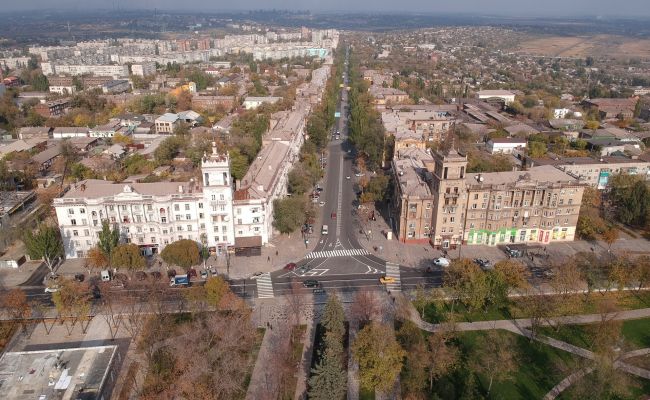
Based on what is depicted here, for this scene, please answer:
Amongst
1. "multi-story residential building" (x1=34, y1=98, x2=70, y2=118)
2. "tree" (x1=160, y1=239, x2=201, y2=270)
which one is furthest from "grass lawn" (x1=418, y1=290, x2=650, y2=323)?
"multi-story residential building" (x1=34, y1=98, x2=70, y2=118)

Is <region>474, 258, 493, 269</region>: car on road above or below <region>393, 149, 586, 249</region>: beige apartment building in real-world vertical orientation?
below

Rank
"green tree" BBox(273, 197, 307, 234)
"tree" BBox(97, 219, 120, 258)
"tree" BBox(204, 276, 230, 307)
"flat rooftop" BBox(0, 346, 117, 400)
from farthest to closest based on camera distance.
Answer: "green tree" BBox(273, 197, 307, 234) < "tree" BBox(97, 219, 120, 258) < "tree" BBox(204, 276, 230, 307) < "flat rooftop" BBox(0, 346, 117, 400)

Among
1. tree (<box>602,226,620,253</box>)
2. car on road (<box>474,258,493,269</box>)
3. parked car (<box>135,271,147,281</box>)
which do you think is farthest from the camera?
tree (<box>602,226,620,253</box>)

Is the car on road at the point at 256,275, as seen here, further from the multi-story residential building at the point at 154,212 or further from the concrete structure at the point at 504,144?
the concrete structure at the point at 504,144

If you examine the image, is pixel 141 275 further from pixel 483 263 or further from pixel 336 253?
pixel 483 263

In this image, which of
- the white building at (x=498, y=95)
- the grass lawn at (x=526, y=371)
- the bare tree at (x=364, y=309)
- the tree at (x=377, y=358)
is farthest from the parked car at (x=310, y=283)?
the white building at (x=498, y=95)

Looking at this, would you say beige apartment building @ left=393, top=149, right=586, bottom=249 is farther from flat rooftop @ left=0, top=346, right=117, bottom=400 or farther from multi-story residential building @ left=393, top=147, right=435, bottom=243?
flat rooftop @ left=0, top=346, right=117, bottom=400

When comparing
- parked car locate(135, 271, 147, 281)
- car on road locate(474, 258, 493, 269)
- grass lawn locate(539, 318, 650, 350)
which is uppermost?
parked car locate(135, 271, 147, 281)
